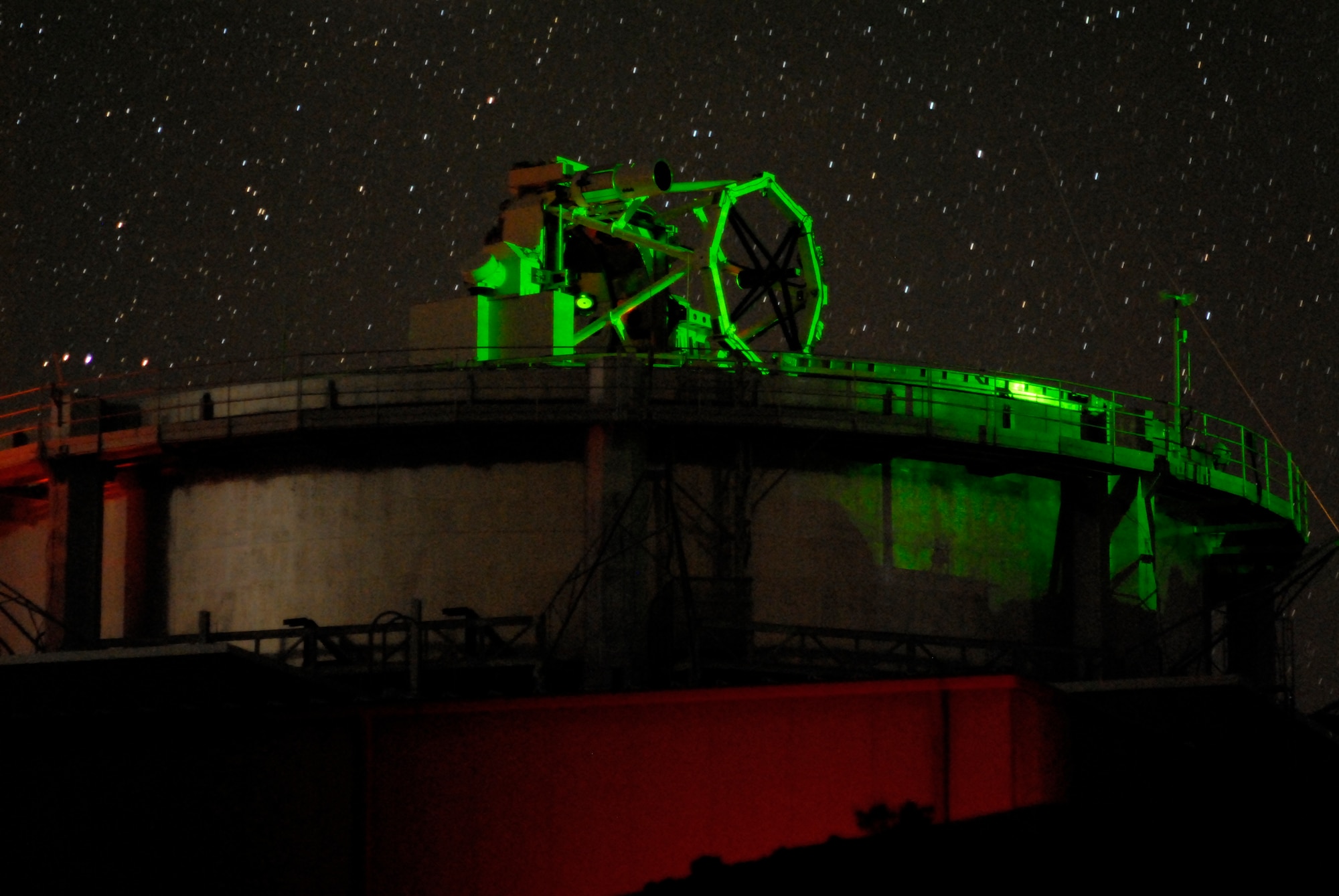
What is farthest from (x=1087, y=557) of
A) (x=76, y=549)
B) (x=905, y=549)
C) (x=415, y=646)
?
(x=76, y=549)

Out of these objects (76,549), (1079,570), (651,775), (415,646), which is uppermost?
(76,549)

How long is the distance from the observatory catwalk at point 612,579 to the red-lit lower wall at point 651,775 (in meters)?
0.04

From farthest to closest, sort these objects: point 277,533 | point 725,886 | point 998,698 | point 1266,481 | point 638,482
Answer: point 1266,481
point 277,533
point 638,482
point 998,698
point 725,886

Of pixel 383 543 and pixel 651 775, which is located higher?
pixel 383 543

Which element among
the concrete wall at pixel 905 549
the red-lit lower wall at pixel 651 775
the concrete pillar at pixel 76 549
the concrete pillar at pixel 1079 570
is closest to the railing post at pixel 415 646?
the concrete wall at pixel 905 549

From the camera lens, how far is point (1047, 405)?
3325cm

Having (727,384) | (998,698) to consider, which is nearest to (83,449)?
(727,384)

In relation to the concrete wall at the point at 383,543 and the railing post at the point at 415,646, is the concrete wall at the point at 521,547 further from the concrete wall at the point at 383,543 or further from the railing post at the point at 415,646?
the railing post at the point at 415,646

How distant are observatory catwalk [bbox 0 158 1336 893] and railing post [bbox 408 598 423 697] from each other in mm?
125

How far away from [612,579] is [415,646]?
3.39m

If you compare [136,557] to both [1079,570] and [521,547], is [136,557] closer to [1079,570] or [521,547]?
[521,547]

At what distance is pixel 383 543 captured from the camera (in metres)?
30.7

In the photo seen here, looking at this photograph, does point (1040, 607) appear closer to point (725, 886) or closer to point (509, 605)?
point (509, 605)

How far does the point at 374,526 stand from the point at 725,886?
15817mm
